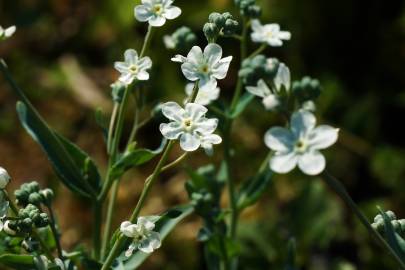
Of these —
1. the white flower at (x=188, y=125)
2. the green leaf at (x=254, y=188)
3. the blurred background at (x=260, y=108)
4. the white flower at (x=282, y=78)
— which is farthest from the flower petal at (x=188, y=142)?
the blurred background at (x=260, y=108)

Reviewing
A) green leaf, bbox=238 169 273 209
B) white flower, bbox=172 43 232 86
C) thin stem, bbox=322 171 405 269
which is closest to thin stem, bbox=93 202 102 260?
green leaf, bbox=238 169 273 209

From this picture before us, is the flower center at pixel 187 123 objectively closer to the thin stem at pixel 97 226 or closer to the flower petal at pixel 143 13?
the flower petal at pixel 143 13

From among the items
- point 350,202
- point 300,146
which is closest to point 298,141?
point 300,146

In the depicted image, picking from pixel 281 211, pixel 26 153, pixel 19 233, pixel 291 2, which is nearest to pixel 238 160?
pixel 281 211

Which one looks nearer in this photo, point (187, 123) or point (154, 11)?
point (187, 123)

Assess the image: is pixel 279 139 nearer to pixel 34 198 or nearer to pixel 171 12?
pixel 171 12

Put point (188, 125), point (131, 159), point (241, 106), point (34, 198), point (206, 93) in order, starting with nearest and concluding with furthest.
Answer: point (188, 125) < point (34, 198) < point (131, 159) < point (206, 93) < point (241, 106)

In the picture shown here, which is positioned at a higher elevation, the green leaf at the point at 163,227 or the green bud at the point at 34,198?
the green bud at the point at 34,198
